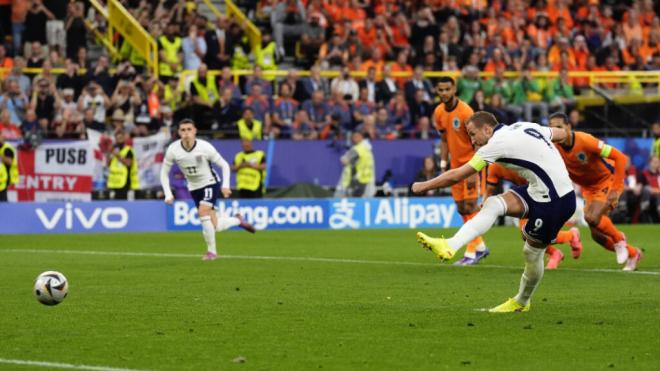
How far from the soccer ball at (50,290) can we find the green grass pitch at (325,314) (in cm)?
14

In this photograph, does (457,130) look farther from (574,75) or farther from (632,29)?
(632,29)

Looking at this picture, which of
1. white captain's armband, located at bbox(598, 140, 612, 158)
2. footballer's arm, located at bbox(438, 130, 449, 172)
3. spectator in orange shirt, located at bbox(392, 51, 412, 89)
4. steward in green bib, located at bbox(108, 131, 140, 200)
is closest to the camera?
white captain's armband, located at bbox(598, 140, 612, 158)

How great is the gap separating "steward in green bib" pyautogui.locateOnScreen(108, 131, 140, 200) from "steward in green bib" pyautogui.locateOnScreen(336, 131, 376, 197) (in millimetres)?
4275

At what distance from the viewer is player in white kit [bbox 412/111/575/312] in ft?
36.7

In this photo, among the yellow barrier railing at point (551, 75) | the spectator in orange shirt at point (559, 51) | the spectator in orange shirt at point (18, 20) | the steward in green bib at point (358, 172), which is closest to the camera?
the steward in green bib at point (358, 172)

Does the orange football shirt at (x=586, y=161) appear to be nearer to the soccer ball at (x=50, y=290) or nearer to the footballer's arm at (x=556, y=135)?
the footballer's arm at (x=556, y=135)

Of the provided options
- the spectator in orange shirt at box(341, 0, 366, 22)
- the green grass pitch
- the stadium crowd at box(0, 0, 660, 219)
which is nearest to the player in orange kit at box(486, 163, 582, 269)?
the green grass pitch

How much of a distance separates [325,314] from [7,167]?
15524 millimetres

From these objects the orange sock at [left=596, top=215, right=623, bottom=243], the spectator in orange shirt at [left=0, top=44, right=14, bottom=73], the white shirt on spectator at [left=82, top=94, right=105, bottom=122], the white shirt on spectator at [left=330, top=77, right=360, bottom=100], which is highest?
the spectator in orange shirt at [left=0, top=44, right=14, bottom=73]

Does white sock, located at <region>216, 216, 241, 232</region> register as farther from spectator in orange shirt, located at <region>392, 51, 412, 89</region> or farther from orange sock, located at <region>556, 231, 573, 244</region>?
spectator in orange shirt, located at <region>392, 51, 412, 89</region>

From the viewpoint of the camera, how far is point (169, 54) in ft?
94.7

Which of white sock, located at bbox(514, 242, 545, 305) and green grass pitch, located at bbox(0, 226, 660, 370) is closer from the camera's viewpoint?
green grass pitch, located at bbox(0, 226, 660, 370)

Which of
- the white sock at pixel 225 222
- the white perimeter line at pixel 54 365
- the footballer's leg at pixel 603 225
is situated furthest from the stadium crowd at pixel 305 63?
the white perimeter line at pixel 54 365

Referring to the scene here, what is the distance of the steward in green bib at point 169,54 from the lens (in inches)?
1131
